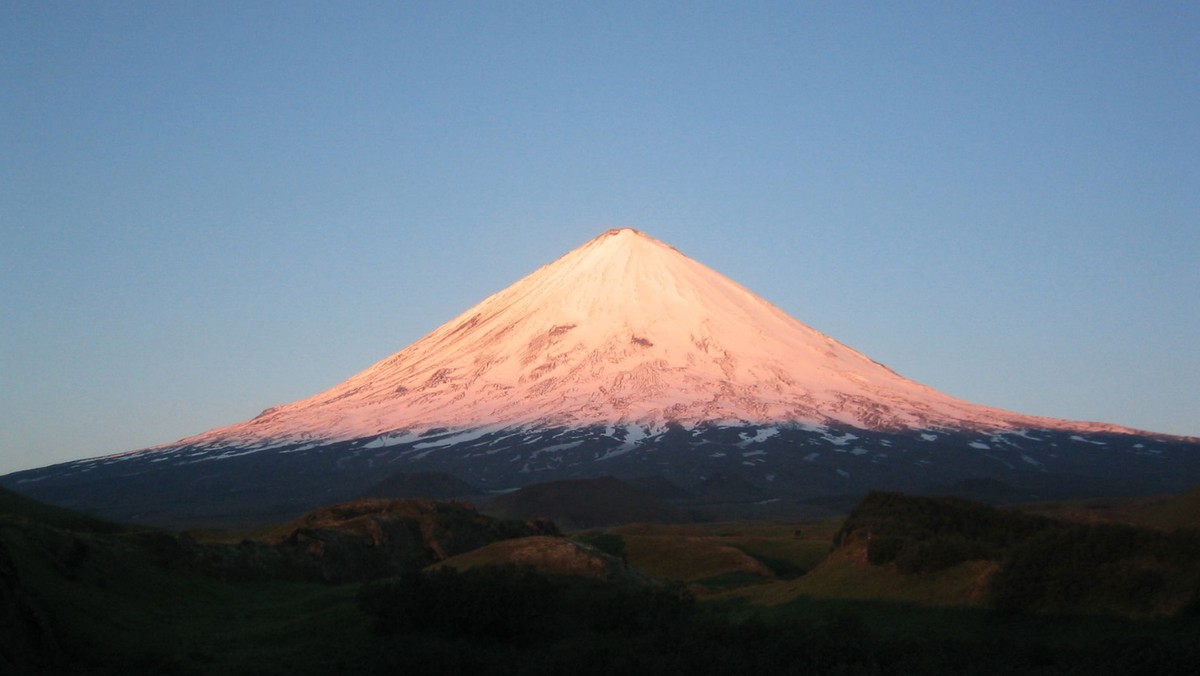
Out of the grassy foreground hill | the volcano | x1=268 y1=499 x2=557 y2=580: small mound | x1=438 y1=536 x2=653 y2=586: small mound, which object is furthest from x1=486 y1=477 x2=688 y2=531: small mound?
the grassy foreground hill

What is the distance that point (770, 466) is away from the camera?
114 m

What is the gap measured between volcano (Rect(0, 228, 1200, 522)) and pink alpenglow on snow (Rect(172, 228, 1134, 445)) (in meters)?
0.33

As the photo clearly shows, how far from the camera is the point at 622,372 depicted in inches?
5694

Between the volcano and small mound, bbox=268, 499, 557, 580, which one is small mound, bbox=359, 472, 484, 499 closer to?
the volcano

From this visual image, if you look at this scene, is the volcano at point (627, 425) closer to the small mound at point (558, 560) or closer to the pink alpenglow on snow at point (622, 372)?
the pink alpenglow on snow at point (622, 372)

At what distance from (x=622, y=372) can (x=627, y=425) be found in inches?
647

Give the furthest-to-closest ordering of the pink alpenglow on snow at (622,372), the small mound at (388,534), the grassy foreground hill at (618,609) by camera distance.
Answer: the pink alpenglow on snow at (622,372)
the small mound at (388,534)
the grassy foreground hill at (618,609)

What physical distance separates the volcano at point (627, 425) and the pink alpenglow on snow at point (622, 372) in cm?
33

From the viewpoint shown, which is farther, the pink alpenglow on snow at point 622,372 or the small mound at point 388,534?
the pink alpenglow on snow at point 622,372

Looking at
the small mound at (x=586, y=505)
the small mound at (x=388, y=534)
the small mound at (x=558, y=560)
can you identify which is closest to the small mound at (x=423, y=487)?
the small mound at (x=586, y=505)

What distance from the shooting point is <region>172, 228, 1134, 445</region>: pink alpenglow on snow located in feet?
445

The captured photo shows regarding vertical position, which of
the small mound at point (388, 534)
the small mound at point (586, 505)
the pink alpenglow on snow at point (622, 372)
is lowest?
the small mound at point (586, 505)

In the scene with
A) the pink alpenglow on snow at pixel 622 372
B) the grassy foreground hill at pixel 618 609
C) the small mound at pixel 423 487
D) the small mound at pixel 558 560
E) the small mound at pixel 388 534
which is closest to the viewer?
the grassy foreground hill at pixel 618 609

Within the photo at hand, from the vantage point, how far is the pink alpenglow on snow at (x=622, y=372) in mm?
135750
